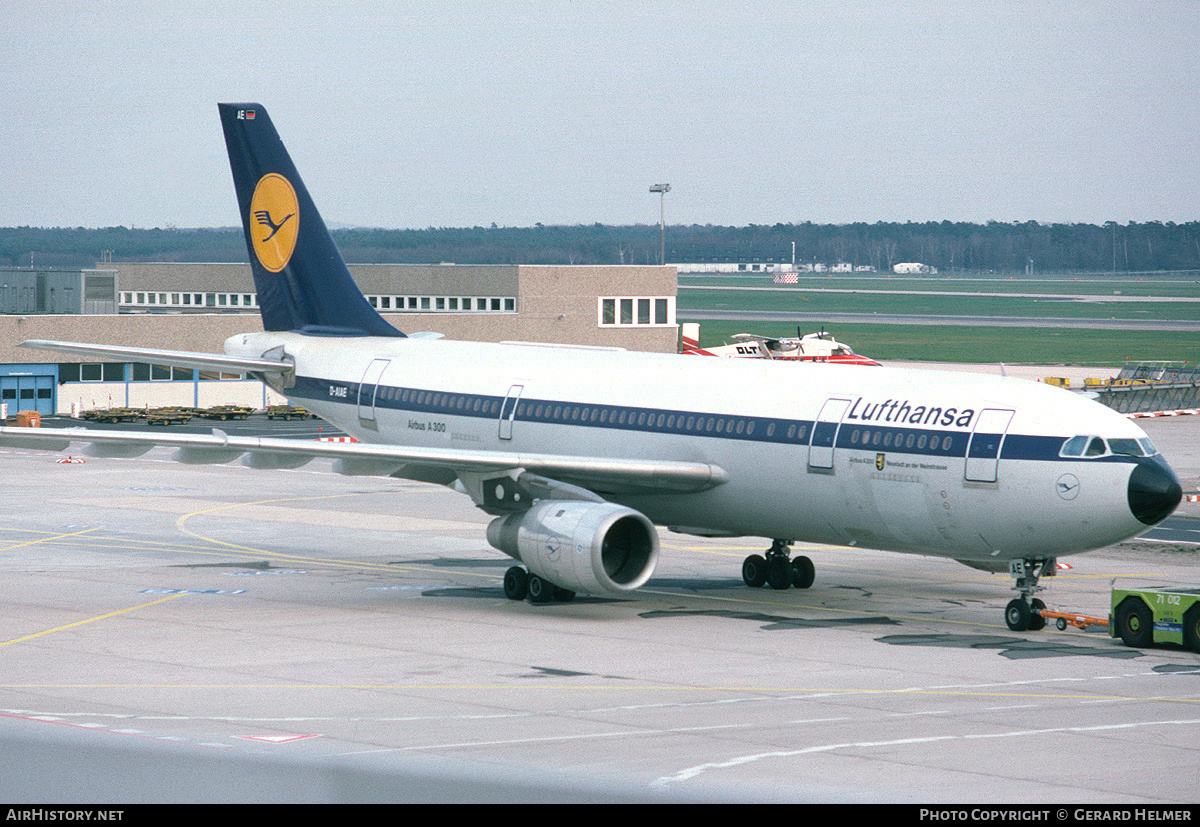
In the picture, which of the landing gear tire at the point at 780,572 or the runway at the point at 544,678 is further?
the landing gear tire at the point at 780,572

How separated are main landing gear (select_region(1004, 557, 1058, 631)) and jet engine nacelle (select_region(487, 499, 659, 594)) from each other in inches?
253

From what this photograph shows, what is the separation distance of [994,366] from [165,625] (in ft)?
Answer: 271

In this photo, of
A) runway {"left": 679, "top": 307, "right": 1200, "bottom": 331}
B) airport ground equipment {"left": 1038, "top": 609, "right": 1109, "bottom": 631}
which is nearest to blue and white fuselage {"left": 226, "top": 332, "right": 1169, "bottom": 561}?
airport ground equipment {"left": 1038, "top": 609, "right": 1109, "bottom": 631}

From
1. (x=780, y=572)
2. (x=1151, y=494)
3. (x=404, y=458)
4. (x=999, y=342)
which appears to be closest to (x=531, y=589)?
(x=404, y=458)

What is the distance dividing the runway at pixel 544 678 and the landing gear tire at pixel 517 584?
1.51ft

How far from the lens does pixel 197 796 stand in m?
3.07

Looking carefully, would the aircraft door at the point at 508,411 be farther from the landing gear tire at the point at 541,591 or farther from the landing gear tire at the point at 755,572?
the landing gear tire at the point at 755,572

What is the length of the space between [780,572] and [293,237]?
15.5 meters

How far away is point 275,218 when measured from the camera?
3806 cm

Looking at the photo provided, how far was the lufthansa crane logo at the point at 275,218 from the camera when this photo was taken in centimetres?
3791

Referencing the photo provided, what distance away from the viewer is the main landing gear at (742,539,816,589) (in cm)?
3139

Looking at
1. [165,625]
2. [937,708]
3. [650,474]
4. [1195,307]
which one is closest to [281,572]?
[165,625]

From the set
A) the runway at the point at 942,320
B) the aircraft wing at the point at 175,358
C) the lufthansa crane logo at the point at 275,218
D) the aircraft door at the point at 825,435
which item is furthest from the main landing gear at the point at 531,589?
the runway at the point at 942,320

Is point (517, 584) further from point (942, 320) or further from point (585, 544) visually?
point (942, 320)
